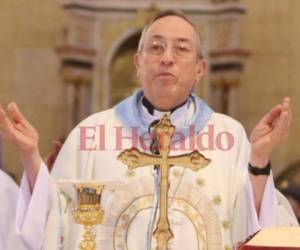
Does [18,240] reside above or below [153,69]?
below

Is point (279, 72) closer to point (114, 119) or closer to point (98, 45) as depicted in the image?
point (98, 45)

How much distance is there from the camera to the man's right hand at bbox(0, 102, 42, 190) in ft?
9.95

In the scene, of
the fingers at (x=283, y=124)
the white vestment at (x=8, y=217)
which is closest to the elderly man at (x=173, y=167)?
the fingers at (x=283, y=124)

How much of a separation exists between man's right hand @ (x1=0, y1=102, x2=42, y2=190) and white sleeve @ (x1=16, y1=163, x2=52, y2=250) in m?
0.03

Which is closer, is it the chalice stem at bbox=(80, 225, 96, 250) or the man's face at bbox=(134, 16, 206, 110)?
the chalice stem at bbox=(80, 225, 96, 250)

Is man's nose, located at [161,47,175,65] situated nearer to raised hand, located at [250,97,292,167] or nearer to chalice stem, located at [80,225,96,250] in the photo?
raised hand, located at [250,97,292,167]

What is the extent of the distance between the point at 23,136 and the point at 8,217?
1.85 ft

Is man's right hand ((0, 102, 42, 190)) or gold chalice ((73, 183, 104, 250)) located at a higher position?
man's right hand ((0, 102, 42, 190))

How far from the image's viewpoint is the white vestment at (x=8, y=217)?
3.45m

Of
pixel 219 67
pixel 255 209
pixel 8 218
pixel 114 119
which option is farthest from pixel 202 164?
pixel 219 67

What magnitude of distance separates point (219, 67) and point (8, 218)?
551cm

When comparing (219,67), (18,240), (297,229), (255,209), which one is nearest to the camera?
(297,229)

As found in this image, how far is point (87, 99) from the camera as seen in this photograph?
29.3 ft

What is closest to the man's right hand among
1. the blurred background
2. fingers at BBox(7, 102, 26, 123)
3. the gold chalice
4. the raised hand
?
fingers at BBox(7, 102, 26, 123)
